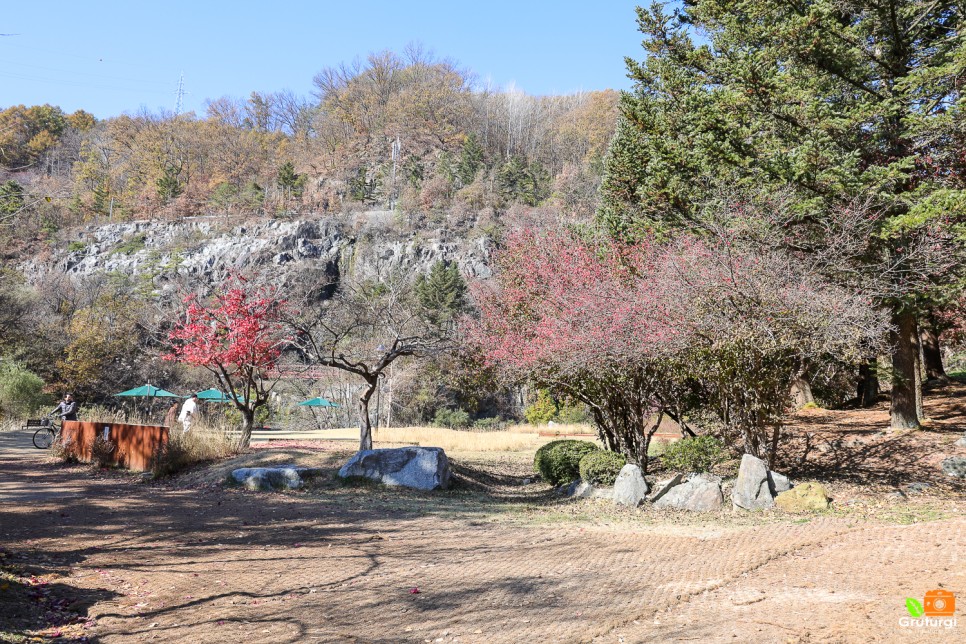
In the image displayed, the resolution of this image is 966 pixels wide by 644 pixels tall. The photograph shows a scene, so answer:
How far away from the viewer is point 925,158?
14148 millimetres

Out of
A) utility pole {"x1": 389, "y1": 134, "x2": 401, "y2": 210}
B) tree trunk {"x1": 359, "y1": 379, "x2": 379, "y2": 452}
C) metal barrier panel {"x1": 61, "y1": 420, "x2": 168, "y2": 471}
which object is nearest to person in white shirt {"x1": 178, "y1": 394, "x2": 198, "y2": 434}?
metal barrier panel {"x1": 61, "y1": 420, "x2": 168, "y2": 471}

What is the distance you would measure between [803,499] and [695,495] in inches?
57.9

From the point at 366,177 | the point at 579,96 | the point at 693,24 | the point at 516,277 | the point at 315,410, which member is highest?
the point at 579,96

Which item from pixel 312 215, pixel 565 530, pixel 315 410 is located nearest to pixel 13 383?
pixel 315 410

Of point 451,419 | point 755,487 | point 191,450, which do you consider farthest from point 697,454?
point 451,419

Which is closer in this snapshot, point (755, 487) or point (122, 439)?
point (755, 487)

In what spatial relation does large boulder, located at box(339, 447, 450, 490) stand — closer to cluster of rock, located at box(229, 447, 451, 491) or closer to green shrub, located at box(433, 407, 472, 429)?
cluster of rock, located at box(229, 447, 451, 491)

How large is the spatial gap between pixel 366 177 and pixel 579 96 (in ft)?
89.7

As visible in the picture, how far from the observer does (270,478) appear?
12141mm

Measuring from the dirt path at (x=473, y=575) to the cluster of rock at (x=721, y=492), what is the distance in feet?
2.98

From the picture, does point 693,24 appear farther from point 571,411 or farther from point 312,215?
point 312,215

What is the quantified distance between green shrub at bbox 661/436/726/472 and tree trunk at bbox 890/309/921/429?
4.99 metres

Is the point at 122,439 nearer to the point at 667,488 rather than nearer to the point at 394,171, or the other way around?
the point at 667,488

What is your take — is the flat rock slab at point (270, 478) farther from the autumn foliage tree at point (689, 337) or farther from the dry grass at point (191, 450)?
the autumn foliage tree at point (689, 337)
